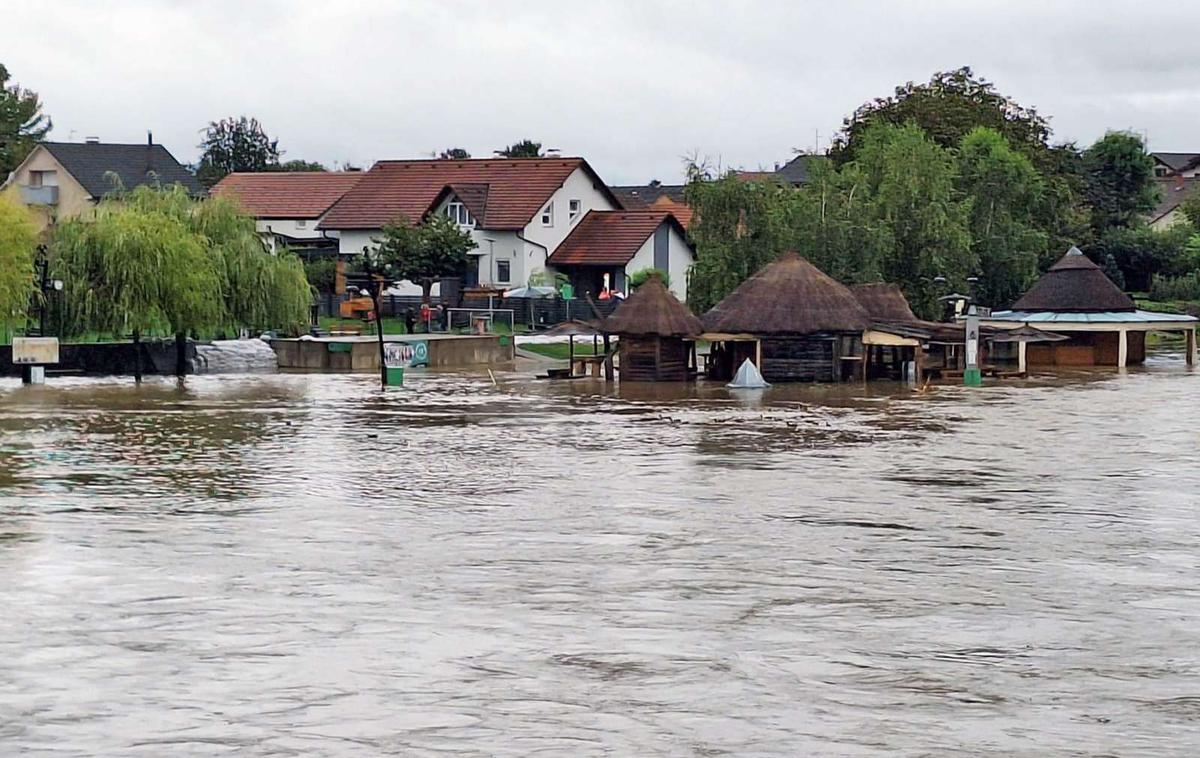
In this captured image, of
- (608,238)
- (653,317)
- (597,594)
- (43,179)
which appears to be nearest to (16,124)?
(43,179)

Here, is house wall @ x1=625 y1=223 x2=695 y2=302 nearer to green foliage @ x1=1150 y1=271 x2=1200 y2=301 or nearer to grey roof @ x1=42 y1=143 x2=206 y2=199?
grey roof @ x1=42 y1=143 x2=206 y2=199

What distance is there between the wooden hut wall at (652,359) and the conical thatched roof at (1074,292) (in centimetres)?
1603

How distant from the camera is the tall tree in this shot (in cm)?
11756

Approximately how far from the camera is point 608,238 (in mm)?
73188

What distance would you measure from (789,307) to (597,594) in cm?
3239

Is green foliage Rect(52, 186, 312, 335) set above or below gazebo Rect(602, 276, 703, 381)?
above

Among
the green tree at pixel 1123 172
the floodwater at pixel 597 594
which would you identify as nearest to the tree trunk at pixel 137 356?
the floodwater at pixel 597 594

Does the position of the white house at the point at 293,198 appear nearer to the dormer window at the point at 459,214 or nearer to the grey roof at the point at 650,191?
the dormer window at the point at 459,214

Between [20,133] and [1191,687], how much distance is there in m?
89.5

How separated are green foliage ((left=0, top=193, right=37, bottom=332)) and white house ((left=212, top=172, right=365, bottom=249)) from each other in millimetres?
32541

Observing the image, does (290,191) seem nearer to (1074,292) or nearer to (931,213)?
(931,213)

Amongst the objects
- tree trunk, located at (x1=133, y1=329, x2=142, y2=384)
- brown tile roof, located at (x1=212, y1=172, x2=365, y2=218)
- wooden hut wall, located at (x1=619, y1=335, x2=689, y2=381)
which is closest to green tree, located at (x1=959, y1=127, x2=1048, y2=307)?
wooden hut wall, located at (x1=619, y1=335, x2=689, y2=381)

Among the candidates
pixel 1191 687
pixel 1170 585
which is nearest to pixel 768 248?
pixel 1170 585

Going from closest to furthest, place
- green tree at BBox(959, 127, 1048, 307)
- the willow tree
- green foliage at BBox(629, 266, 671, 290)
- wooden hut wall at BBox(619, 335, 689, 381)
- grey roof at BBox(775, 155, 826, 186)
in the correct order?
the willow tree
wooden hut wall at BBox(619, 335, 689, 381)
green tree at BBox(959, 127, 1048, 307)
green foliage at BBox(629, 266, 671, 290)
grey roof at BBox(775, 155, 826, 186)
